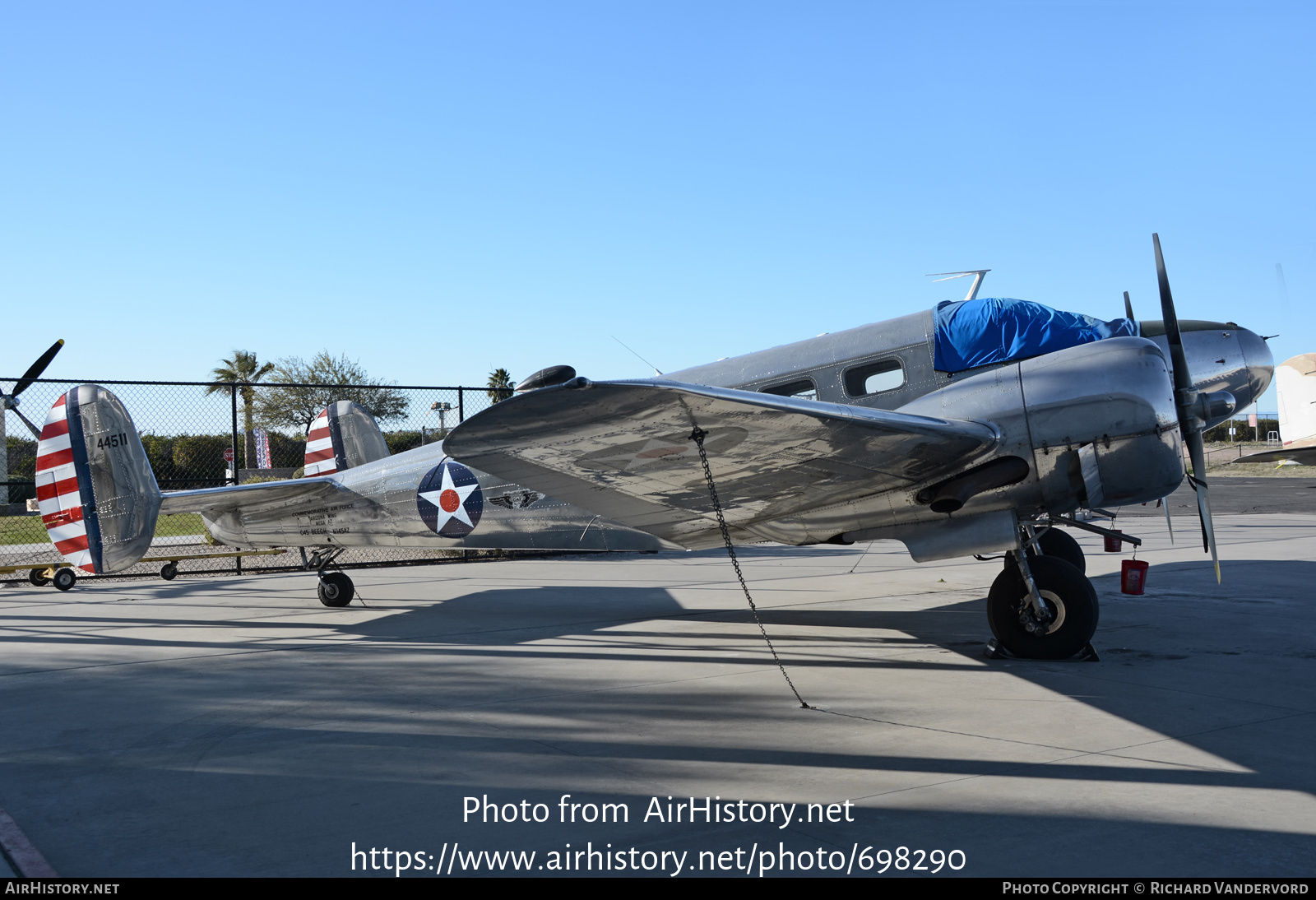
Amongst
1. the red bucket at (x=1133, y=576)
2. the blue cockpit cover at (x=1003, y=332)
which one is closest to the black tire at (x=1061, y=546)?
the red bucket at (x=1133, y=576)

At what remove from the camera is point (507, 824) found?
3.72m

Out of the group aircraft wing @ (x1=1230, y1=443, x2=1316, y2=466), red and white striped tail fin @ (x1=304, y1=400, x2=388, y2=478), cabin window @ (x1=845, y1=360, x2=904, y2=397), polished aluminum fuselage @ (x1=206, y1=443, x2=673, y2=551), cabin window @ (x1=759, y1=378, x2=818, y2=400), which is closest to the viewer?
cabin window @ (x1=845, y1=360, x2=904, y2=397)

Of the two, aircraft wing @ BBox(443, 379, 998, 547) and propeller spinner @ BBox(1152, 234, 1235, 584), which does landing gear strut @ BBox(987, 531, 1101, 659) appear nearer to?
aircraft wing @ BBox(443, 379, 998, 547)

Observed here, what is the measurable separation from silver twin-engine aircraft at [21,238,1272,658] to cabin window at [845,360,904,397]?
2 centimetres

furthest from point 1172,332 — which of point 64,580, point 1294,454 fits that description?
point 64,580

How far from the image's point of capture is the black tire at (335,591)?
1108 centimetres

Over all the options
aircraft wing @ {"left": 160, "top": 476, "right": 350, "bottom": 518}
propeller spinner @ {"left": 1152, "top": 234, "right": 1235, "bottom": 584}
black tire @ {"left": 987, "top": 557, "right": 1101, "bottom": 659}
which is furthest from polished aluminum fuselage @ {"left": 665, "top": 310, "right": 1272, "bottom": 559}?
aircraft wing @ {"left": 160, "top": 476, "right": 350, "bottom": 518}

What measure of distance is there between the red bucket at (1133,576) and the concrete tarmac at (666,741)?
0.66 ft

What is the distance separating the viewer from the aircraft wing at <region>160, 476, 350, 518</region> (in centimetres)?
1009

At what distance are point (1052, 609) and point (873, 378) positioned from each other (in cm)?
250

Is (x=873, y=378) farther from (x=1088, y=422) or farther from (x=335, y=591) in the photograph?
(x=335, y=591)

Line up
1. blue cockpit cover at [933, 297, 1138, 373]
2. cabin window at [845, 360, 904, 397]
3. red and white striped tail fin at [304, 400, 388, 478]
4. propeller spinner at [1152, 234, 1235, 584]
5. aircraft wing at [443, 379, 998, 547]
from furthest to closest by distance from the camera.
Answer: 1. red and white striped tail fin at [304, 400, 388, 478]
2. cabin window at [845, 360, 904, 397]
3. blue cockpit cover at [933, 297, 1138, 373]
4. propeller spinner at [1152, 234, 1235, 584]
5. aircraft wing at [443, 379, 998, 547]
